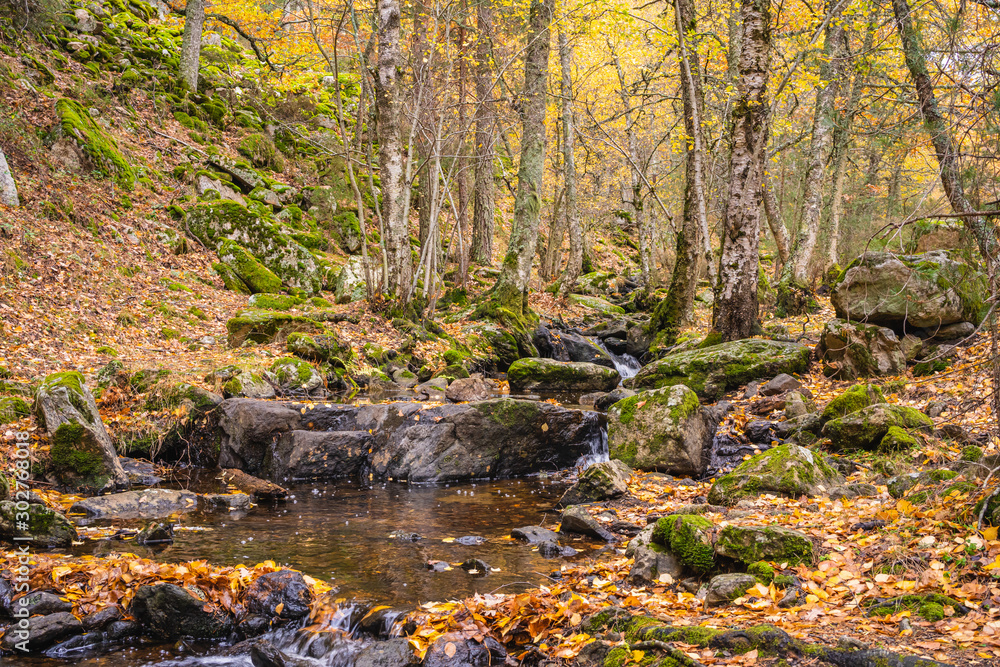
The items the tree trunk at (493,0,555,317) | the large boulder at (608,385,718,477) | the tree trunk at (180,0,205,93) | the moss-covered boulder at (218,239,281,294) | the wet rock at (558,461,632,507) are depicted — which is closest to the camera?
the wet rock at (558,461,632,507)

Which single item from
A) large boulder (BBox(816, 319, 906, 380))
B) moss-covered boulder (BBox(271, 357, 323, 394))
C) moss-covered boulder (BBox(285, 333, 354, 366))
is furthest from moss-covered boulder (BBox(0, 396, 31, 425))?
large boulder (BBox(816, 319, 906, 380))

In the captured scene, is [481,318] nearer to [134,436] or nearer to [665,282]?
[134,436]

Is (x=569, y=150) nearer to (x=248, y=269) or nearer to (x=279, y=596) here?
(x=248, y=269)

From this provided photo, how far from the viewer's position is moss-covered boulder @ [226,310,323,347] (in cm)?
1070

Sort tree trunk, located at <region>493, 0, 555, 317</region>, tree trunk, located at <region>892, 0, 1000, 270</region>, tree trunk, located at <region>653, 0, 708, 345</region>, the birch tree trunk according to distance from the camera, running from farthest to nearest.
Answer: the birch tree trunk < tree trunk, located at <region>493, 0, 555, 317</region> < tree trunk, located at <region>653, 0, 708, 345</region> < tree trunk, located at <region>892, 0, 1000, 270</region>

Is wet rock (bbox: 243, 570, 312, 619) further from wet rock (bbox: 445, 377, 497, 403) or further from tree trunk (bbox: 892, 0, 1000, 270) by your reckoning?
wet rock (bbox: 445, 377, 497, 403)

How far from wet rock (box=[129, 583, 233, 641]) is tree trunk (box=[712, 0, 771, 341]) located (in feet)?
29.0

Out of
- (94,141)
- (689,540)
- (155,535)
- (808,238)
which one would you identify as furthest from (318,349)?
(808,238)

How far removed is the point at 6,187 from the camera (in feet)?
34.4

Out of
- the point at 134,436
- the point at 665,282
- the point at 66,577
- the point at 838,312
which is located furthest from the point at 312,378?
the point at 665,282

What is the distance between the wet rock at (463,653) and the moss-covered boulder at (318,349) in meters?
7.63

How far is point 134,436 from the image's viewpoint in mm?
7734

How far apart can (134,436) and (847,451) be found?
28.2 ft

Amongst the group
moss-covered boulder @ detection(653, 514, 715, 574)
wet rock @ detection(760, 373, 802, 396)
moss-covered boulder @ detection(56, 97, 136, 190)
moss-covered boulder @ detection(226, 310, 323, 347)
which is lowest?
moss-covered boulder @ detection(653, 514, 715, 574)
